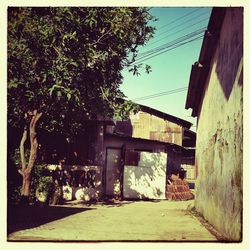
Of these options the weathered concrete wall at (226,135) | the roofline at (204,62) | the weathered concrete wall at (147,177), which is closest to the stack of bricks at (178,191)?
the weathered concrete wall at (147,177)

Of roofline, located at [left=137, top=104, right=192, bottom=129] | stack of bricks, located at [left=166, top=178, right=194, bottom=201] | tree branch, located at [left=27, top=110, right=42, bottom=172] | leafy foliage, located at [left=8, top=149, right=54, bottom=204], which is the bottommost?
stack of bricks, located at [left=166, top=178, right=194, bottom=201]

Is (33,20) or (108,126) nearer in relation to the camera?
(33,20)

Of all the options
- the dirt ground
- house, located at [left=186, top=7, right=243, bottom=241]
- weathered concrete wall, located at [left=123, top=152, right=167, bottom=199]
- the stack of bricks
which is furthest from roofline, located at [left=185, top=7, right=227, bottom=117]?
the dirt ground

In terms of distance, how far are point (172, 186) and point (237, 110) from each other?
10657 mm

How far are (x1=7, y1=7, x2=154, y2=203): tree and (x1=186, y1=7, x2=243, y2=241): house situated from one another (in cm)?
236

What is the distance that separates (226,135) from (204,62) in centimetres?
411

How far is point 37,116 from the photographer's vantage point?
33.0 ft

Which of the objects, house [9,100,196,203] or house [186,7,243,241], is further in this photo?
house [9,100,196,203]

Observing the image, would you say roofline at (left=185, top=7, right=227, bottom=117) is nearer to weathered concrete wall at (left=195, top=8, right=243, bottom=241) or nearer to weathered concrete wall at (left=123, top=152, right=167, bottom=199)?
weathered concrete wall at (left=195, top=8, right=243, bottom=241)

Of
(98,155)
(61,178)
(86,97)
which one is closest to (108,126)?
(98,155)

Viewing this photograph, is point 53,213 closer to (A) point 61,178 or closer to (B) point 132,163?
(A) point 61,178

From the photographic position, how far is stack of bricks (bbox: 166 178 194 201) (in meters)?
16.4

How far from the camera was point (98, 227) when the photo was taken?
26.3 feet

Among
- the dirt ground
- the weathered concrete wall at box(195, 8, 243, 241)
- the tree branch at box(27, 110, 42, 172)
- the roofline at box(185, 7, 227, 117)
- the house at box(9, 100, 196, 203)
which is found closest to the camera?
the weathered concrete wall at box(195, 8, 243, 241)
